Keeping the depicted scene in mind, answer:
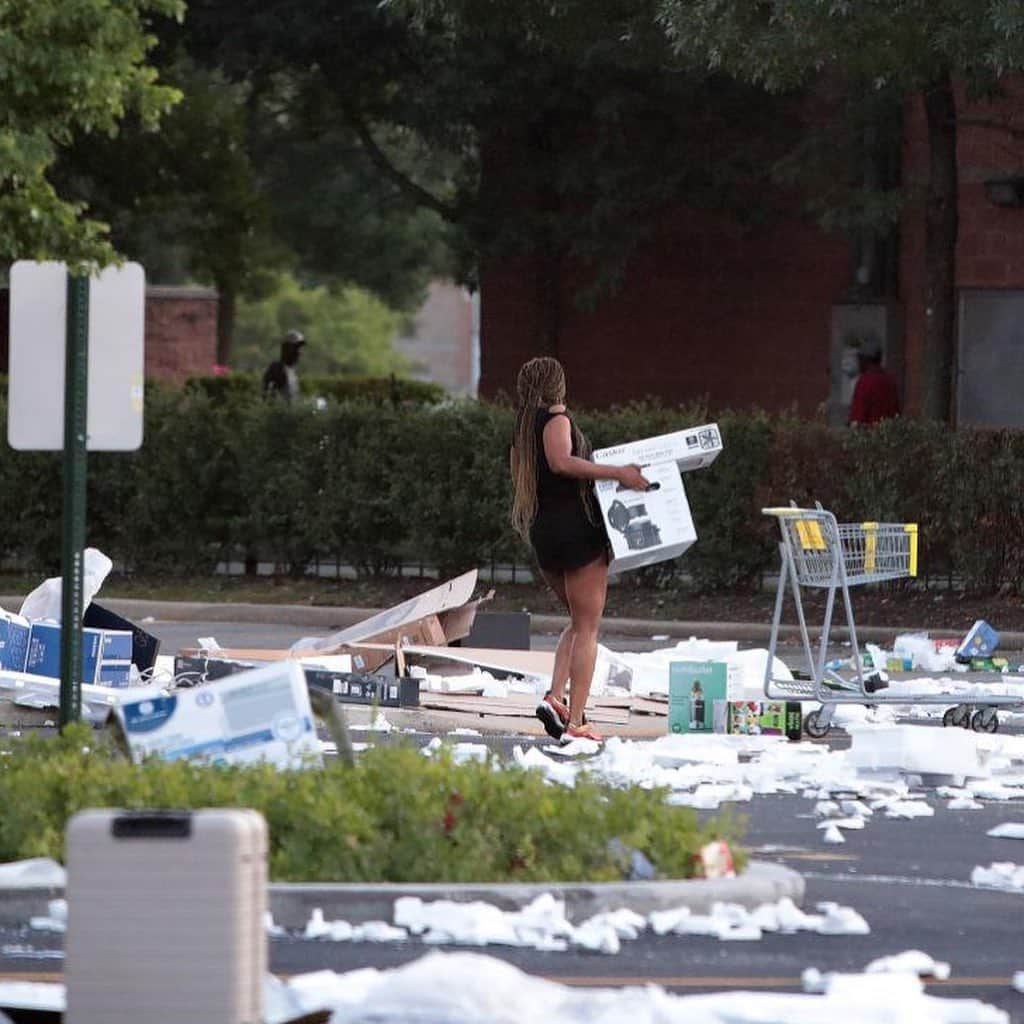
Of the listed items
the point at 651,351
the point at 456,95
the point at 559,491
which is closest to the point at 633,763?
the point at 559,491

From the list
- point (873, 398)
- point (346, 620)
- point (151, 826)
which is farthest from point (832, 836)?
point (873, 398)

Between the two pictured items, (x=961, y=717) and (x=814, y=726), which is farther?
(x=961, y=717)

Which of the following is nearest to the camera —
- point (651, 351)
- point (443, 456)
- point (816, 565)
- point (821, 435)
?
point (816, 565)

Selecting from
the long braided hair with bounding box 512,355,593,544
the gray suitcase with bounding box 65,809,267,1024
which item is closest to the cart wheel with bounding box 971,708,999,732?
the long braided hair with bounding box 512,355,593,544

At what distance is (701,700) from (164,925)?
6907 millimetres

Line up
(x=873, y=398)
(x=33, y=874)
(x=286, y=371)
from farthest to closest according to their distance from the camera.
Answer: (x=286, y=371), (x=873, y=398), (x=33, y=874)

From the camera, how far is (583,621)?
12.1m

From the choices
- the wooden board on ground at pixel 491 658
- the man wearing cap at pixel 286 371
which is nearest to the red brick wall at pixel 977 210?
the man wearing cap at pixel 286 371

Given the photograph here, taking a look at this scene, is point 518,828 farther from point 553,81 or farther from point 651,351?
point 651,351

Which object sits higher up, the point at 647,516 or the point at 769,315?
the point at 769,315

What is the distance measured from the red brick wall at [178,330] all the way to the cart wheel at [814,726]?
23702 millimetres

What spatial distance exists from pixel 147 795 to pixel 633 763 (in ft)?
11.3

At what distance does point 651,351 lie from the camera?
31797 mm

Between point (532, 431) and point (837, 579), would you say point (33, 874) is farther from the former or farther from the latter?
point (837, 579)
